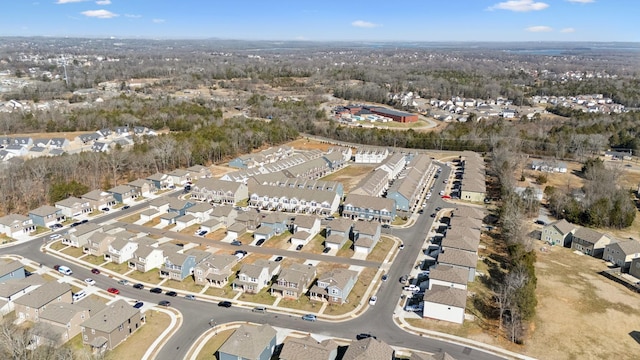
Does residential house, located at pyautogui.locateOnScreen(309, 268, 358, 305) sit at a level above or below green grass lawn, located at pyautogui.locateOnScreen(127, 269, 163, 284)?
above

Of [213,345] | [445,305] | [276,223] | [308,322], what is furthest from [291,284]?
[276,223]

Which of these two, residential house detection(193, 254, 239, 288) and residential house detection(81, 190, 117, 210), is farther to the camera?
residential house detection(81, 190, 117, 210)

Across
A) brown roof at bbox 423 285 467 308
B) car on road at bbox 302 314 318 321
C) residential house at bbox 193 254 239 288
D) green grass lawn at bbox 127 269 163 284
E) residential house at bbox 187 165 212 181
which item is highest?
residential house at bbox 187 165 212 181

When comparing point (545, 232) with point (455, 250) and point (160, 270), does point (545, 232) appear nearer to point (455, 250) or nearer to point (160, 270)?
point (455, 250)

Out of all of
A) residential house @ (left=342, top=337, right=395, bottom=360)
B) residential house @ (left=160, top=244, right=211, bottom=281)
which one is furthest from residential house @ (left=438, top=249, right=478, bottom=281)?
residential house @ (left=160, top=244, right=211, bottom=281)

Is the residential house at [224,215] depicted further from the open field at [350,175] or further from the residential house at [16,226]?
the residential house at [16,226]

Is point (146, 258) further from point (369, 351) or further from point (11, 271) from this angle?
point (369, 351)

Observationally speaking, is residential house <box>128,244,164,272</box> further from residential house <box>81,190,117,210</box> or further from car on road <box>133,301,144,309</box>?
residential house <box>81,190,117,210</box>
